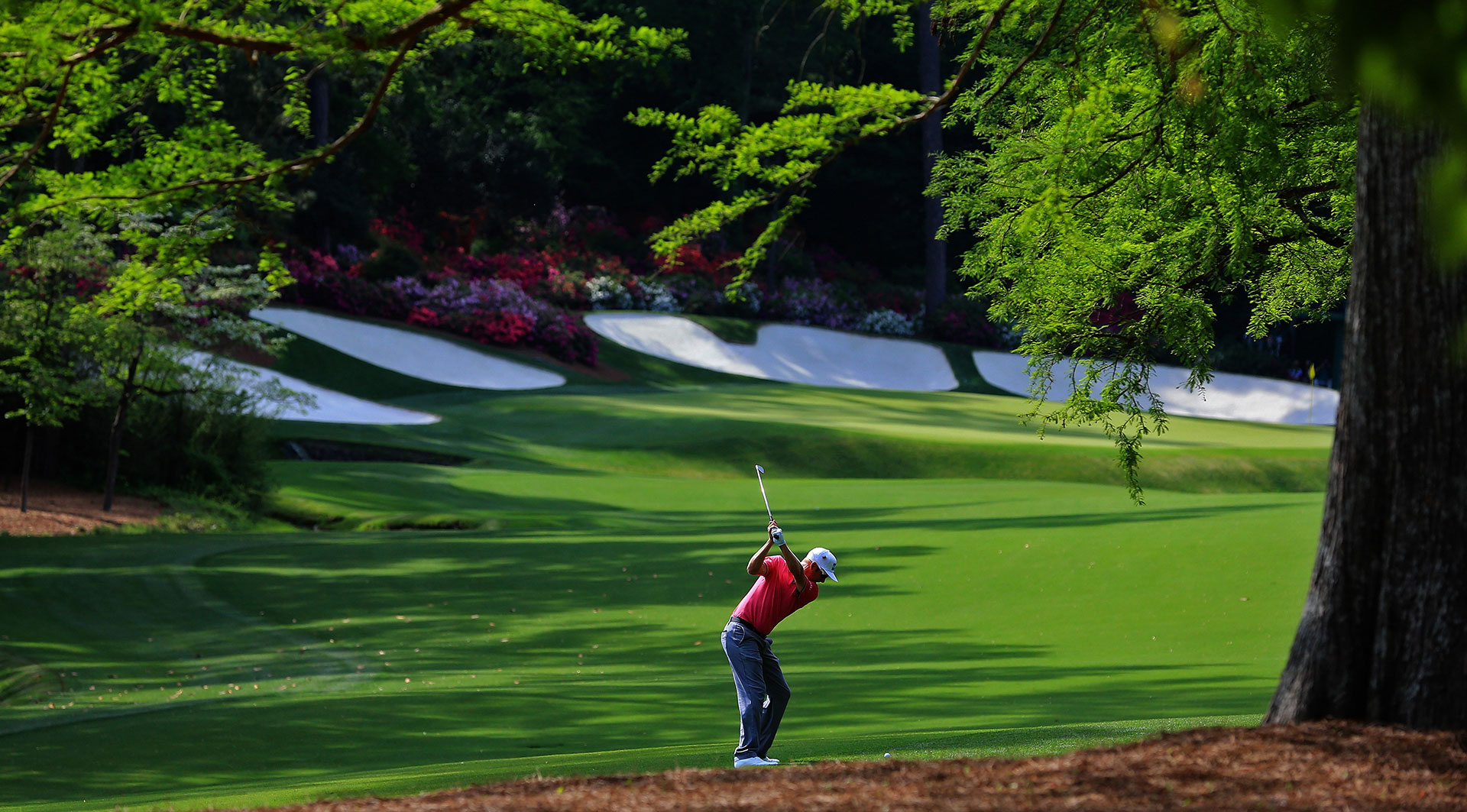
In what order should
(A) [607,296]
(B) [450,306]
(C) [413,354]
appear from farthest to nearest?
1. (A) [607,296]
2. (B) [450,306]
3. (C) [413,354]

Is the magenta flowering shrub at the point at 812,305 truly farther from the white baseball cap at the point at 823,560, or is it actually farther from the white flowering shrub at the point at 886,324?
the white baseball cap at the point at 823,560

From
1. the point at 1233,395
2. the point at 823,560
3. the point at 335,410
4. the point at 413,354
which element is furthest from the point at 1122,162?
the point at 1233,395

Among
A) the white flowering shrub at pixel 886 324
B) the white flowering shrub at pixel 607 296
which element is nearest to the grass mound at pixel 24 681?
the white flowering shrub at pixel 607 296

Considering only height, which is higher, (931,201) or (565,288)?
(931,201)

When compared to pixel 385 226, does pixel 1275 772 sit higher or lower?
lower

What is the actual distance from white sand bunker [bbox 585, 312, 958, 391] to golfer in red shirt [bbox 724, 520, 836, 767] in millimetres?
36637

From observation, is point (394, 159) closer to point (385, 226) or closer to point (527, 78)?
point (385, 226)

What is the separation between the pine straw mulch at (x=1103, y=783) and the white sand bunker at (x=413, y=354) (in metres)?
32.6

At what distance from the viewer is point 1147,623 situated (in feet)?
42.0

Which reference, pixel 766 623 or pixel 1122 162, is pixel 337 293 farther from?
pixel 766 623

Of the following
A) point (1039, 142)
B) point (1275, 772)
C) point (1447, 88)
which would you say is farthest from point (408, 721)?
point (1447, 88)

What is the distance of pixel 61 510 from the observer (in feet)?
66.0

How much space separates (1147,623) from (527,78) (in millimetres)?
46445

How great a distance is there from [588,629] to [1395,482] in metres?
9.41
